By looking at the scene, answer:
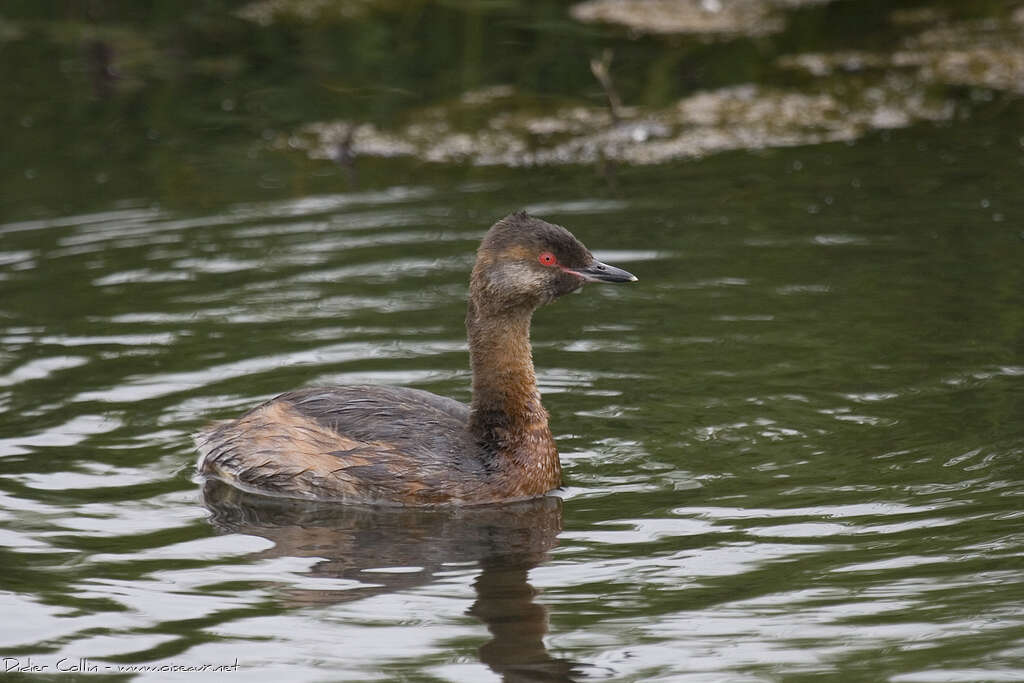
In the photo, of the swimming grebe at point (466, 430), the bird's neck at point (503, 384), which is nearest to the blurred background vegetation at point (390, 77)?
the swimming grebe at point (466, 430)

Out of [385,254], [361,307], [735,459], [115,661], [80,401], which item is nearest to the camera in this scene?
[115,661]

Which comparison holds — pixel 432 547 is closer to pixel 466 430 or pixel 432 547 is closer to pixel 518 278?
pixel 466 430

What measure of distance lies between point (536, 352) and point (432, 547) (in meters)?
2.58

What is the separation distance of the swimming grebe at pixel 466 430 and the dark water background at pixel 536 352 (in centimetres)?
19

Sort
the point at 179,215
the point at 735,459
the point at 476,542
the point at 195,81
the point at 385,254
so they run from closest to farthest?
the point at 476,542
the point at 735,459
the point at 385,254
the point at 179,215
the point at 195,81

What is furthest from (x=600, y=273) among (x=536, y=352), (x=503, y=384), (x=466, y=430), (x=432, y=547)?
(x=536, y=352)

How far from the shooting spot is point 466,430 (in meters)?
7.55

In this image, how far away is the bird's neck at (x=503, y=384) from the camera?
7.46 meters

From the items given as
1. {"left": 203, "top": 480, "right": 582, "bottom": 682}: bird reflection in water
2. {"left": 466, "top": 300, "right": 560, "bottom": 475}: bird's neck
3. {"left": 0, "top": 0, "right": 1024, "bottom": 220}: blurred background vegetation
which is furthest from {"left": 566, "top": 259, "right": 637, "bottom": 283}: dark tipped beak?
{"left": 0, "top": 0, "right": 1024, "bottom": 220}: blurred background vegetation

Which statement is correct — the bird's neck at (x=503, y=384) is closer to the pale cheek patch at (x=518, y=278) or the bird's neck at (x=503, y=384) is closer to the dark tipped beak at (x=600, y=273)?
the pale cheek patch at (x=518, y=278)

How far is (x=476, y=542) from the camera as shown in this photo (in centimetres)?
682

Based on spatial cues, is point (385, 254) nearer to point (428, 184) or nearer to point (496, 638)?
point (428, 184)

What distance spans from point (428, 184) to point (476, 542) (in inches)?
222

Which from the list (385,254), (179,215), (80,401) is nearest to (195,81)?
(179,215)
